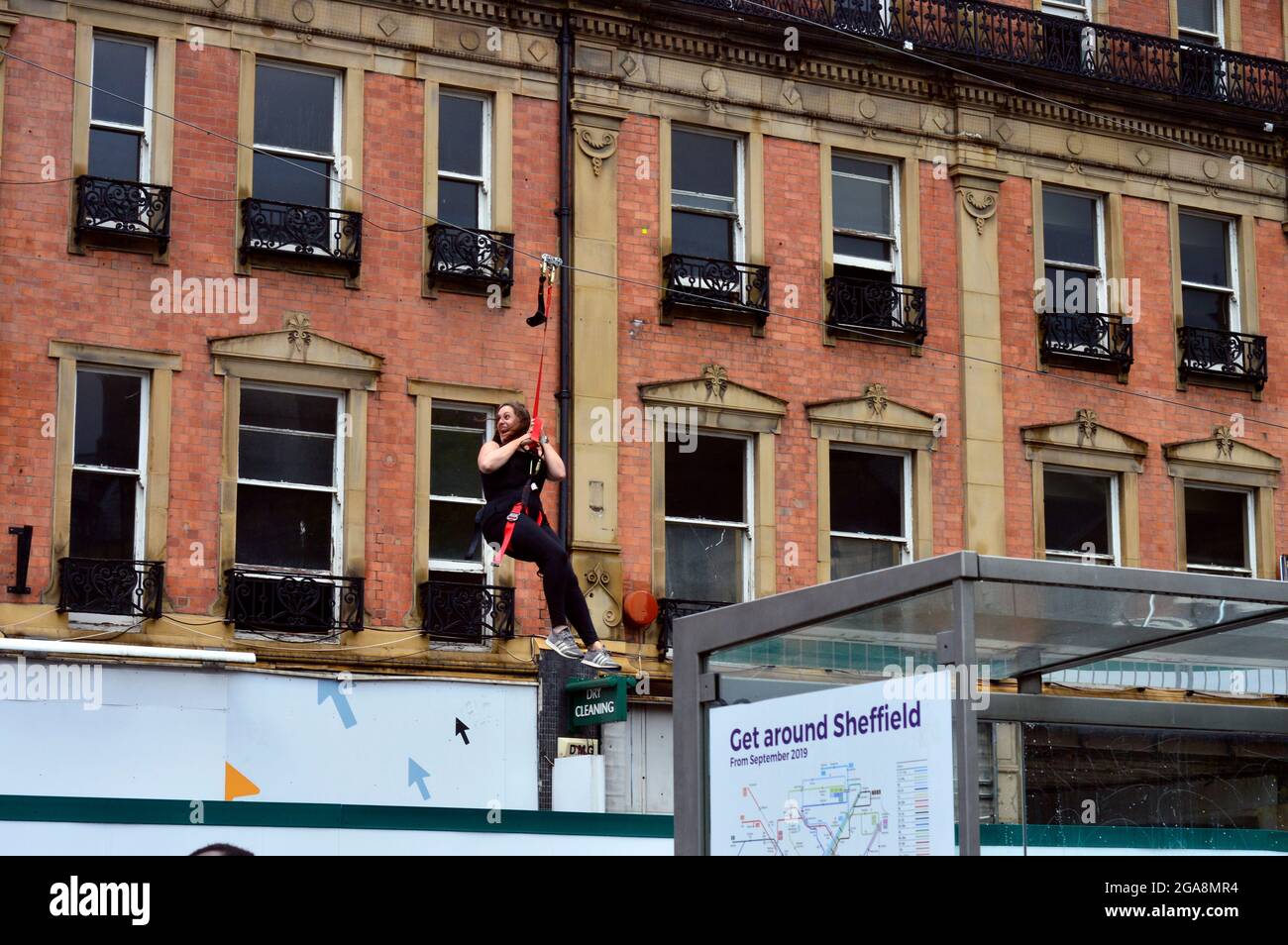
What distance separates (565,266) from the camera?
23.1m

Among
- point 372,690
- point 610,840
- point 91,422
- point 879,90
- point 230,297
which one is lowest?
point 610,840

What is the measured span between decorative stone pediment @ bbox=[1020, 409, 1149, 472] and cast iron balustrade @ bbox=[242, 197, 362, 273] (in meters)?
9.00

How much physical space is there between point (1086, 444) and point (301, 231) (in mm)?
10480

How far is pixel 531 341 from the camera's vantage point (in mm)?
23016

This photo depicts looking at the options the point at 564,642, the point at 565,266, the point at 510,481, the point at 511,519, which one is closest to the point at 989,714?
the point at 511,519

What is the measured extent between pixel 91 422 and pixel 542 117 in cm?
646

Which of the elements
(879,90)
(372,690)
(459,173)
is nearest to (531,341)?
(459,173)

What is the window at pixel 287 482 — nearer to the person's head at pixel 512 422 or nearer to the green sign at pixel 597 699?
the green sign at pixel 597 699

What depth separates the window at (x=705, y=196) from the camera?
79.8 ft

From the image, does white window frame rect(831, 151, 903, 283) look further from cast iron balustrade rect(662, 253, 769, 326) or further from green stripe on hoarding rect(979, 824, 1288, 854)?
green stripe on hoarding rect(979, 824, 1288, 854)

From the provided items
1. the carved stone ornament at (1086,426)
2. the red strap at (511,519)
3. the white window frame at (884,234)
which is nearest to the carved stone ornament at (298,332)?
the white window frame at (884,234)

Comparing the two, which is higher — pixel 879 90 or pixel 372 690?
pixel 879 90

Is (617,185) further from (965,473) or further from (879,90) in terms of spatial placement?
(965,473)

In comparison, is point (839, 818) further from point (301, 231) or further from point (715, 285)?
point (715, 285)
